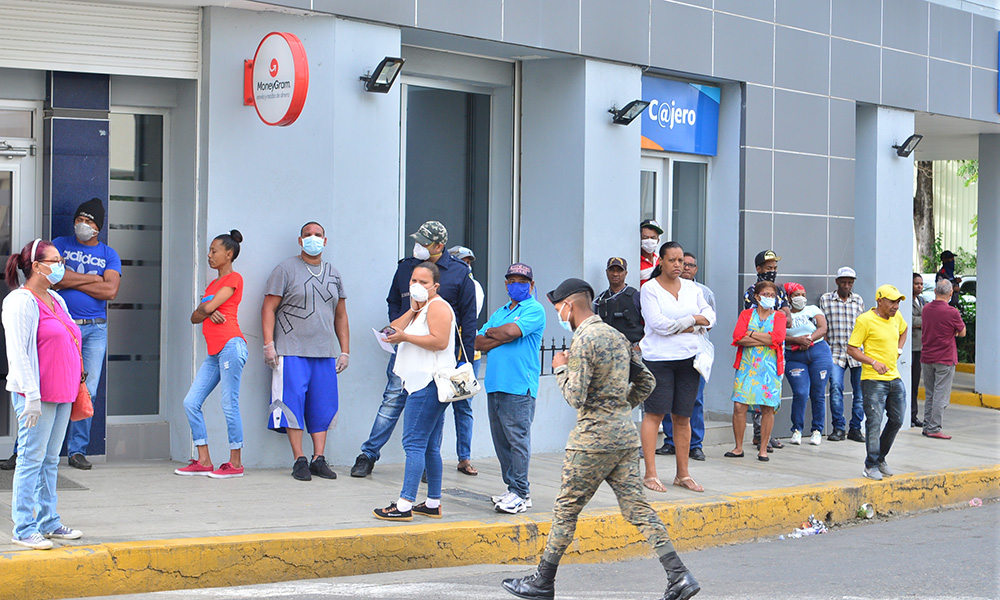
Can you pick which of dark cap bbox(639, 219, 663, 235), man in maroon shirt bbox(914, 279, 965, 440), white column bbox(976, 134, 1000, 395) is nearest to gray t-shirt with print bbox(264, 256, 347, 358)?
dark cap bbox(639, 219, 663, 235)

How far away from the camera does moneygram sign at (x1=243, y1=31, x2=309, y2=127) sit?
8.32m

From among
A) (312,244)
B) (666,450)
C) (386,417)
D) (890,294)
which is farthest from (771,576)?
(312,244)

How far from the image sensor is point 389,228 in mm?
9734

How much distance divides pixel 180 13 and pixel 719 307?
6571mm

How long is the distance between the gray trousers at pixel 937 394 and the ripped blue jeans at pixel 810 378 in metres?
1.88

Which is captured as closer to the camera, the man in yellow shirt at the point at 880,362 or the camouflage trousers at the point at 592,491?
the camouflage trousers at the point at 592,491

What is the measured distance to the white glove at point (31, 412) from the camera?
6.20m

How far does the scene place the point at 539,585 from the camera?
6.18 metres

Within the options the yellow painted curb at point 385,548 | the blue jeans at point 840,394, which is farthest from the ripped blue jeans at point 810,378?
the yellow painted curb at point 385,548

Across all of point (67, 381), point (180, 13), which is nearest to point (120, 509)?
point (67, 381)

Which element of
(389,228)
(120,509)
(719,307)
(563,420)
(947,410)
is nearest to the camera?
(120,509)

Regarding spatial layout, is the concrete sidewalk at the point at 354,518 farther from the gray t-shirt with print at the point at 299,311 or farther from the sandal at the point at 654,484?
the gray t-shirt with print at the point at 299,311

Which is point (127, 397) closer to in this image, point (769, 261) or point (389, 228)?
point (389, 228)

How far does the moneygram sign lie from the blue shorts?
6.24 ft
